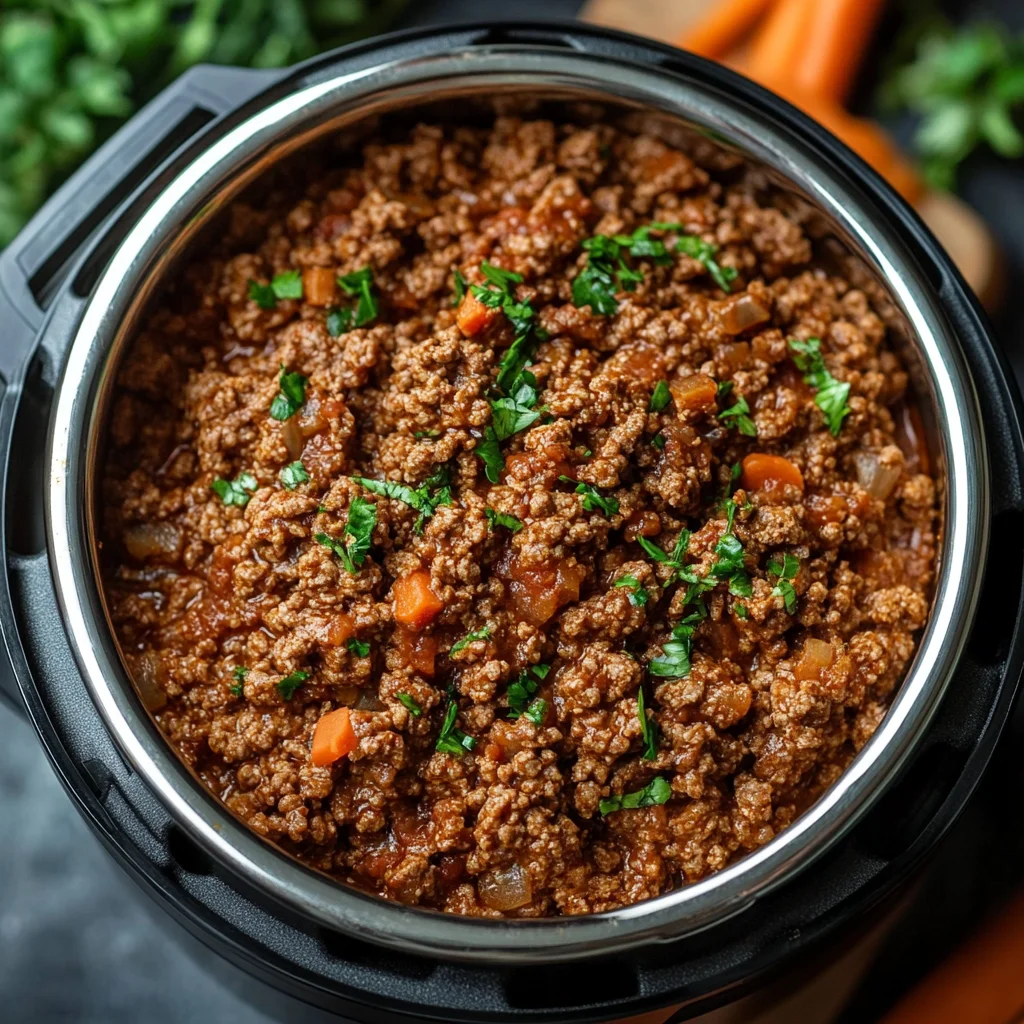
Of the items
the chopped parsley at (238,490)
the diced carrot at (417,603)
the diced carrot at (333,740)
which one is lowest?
the diced carrot at (333,740)

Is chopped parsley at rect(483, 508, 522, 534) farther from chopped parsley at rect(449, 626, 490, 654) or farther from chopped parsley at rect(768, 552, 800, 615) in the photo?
chopped parsley at rect(768, 552, 800, 615)

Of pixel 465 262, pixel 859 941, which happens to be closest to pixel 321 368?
pixel 465 262

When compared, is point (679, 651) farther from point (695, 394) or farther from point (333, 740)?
point (333, 740)

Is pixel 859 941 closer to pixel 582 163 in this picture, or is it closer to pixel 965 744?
pixel 965 744

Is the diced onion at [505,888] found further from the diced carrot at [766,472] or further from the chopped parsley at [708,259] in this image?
the chopped parsley at [708,259]

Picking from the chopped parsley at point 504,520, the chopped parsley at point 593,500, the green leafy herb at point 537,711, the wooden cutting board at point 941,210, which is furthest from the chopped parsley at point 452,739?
the wooden cutting board at point 941,210

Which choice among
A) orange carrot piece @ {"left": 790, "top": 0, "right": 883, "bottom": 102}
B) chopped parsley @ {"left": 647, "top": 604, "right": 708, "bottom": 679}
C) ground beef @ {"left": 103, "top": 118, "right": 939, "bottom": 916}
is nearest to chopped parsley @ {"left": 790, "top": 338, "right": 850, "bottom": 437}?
ground beef @ {"left": 103, "top": 118, "right": 939, "bottom": 916}
